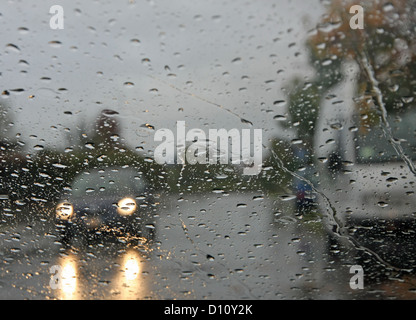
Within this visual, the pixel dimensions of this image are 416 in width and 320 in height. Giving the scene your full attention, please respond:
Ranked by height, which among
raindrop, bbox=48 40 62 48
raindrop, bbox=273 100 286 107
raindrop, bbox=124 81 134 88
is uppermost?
raindrop, bbox=48 40 62 48

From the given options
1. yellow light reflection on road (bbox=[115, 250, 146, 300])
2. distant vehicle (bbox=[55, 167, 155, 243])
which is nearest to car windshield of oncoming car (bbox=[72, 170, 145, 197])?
distant vehicle (bbox=[55, 167, 155, 243])

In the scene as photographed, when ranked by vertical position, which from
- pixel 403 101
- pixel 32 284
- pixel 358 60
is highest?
pixel 358 60

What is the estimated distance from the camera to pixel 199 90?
2766mm

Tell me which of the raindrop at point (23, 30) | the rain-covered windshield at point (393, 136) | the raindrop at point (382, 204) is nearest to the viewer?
Result: the raindrop at point (23, 30)

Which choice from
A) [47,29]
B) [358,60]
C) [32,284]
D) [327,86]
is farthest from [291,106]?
[32,284]

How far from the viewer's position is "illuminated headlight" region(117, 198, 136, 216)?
3.03 m

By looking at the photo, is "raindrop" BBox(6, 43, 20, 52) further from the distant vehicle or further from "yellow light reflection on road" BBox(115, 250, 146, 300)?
"yellow light reflection on road" BBox(115, 250, 146, 300)

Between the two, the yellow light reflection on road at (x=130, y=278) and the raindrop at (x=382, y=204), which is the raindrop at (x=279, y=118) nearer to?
the raindrop at (x=382, y=204)

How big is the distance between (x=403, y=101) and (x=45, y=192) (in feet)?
8.54

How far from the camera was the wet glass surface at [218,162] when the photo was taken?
2.62 meters

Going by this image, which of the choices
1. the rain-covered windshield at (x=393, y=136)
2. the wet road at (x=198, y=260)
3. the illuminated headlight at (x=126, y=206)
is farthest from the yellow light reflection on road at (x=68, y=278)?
the rain-covered windshield at (x=393, y=136)

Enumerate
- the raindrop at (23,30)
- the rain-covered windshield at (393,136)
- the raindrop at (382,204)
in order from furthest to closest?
the raindrop at (382,204), the rain-covered windshield at (393,136), the raindrop at (23,30)

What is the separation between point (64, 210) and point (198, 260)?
3.50 feet

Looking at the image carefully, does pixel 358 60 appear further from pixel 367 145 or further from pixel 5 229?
pixel 5 229
